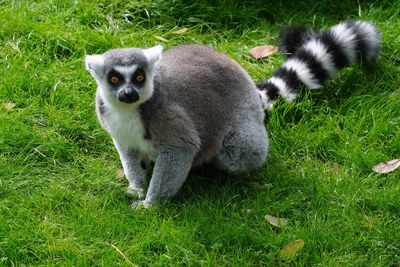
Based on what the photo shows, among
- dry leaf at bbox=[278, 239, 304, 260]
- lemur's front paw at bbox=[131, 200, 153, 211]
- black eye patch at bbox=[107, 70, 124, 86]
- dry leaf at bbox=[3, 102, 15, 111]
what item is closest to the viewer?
dry leaf at bbox=[278, 239, 304, 260]

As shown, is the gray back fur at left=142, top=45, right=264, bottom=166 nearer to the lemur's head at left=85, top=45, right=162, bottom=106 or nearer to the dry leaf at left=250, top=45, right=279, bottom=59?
the lemur's head at left=85, top=45, right=162, bottom=106

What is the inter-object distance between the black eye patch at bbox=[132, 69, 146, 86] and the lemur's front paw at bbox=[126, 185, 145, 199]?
0.73 metres

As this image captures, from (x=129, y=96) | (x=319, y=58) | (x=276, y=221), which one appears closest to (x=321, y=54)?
(x=319, y=58)

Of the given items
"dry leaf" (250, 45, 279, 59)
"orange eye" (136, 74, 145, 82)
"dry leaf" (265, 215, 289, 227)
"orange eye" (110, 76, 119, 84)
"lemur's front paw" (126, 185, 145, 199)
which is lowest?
"lemur's front paw" (126, 185, 145, 199)

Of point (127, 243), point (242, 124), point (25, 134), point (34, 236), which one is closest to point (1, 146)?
point (25, 134)

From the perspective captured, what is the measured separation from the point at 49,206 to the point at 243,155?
1.24 m

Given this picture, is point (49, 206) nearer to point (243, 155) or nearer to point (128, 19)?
point (243, 155)

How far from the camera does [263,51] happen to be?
229 inches

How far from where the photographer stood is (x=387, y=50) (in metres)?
5.71

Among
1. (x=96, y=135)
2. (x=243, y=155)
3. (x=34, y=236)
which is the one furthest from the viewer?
(x=96, y=135)

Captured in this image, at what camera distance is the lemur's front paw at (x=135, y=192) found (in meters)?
4.46

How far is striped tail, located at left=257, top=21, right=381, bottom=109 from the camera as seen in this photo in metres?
5.14

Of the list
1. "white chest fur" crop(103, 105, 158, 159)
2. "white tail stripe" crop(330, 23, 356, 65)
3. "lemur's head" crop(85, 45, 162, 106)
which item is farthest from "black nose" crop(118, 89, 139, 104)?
"white tail stripe" crop(330, 23, 356, 65)

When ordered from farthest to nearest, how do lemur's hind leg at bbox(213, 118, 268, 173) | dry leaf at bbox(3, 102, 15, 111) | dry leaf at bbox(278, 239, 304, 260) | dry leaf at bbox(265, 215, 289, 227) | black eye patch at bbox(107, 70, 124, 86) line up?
1. dry leaf at bbox(3, 102, 15, 111)
2. lemur's hind leg at bbox(213, 118, 268, 173)
3. dry leaf at bbox(265, 215, 289, 227)
4. black eye patch at bbox(107, 70, 124, 86)
5. dry leaf at bbox(278, 239, 304, 260)
